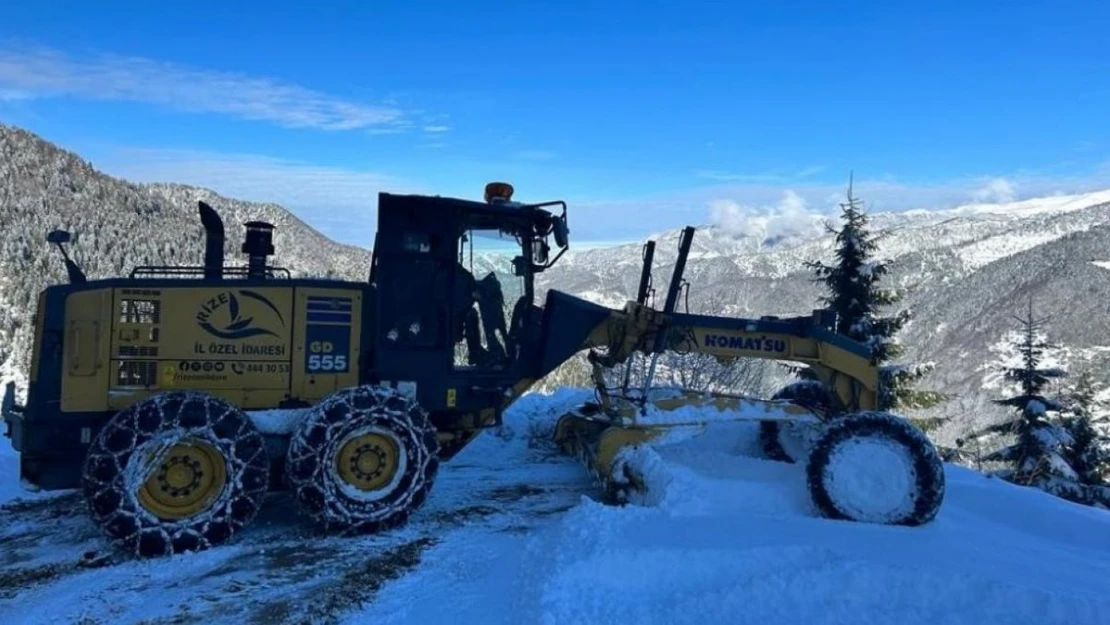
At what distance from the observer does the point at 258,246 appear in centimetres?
818

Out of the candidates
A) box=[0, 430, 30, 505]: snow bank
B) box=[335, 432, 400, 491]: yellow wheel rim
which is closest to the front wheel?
box=[335, 432, 400, 491]: yellow wheel rim

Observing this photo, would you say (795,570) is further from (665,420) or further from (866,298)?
(866,298)

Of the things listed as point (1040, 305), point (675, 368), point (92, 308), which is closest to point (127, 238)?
point (675, 368)

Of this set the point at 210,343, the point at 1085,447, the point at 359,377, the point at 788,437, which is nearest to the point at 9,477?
the point at 210,343

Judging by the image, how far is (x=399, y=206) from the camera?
780 centimetres

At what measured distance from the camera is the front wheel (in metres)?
7.01

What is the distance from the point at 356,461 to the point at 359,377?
0.98 meters

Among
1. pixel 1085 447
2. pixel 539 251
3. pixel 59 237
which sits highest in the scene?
pixel 539 251

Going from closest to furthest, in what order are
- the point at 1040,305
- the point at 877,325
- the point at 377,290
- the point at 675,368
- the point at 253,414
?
the point at 253,414
the point at 377,290
the point at 877,325
the point at 675,368
the point at 1040,305

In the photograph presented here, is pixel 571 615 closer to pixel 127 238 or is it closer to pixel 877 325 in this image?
pixel 877 325

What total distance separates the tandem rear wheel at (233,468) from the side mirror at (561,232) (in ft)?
7.77

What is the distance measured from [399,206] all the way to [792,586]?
15.9 ft

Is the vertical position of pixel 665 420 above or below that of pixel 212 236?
below

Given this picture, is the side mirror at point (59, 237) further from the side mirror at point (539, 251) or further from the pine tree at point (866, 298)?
the pine tree at point (866, 298)
